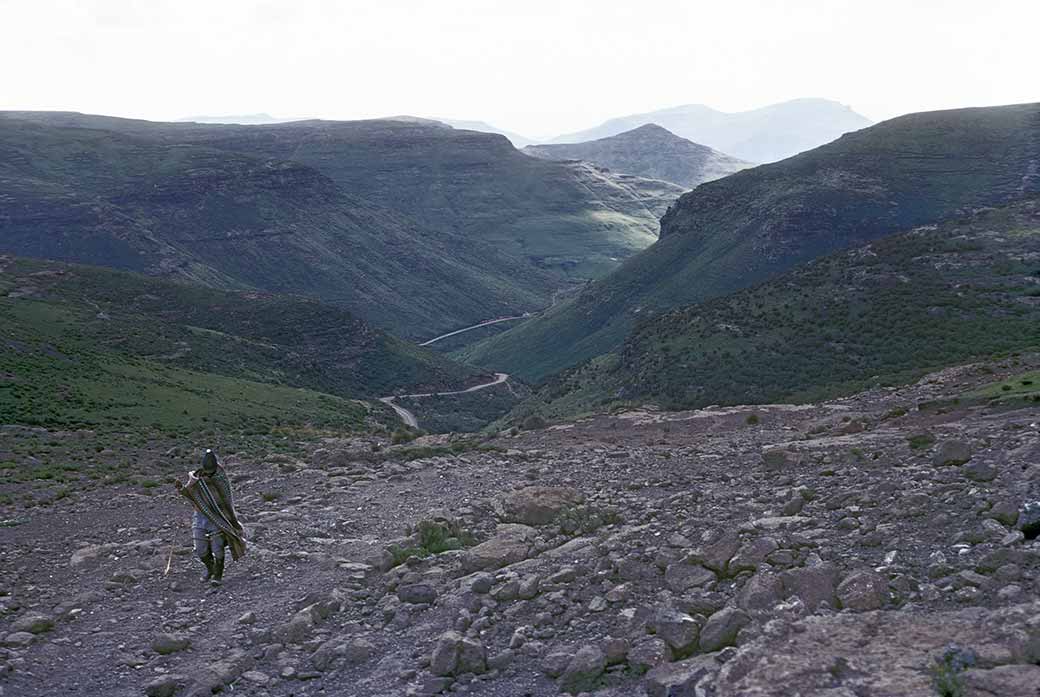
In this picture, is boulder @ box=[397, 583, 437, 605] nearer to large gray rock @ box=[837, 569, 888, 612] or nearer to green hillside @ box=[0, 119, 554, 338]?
large gray rock @ box=[837, 569, 888, 612]

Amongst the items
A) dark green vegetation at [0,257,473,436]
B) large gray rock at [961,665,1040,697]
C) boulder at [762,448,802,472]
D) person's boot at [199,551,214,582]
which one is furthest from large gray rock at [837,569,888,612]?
dark green vegetation at [0,257,473,436]

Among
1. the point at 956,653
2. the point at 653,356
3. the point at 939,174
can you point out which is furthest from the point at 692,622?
the point at 939,174

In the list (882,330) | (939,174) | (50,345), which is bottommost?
(50,345)

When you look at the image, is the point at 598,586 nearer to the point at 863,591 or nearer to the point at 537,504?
the point at 863,591

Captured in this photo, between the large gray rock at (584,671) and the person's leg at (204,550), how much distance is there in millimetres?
7087

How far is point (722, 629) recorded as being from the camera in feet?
26.5

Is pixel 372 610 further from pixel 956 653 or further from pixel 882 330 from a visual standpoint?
pixel 882 330

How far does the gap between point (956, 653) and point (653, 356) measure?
45.1m

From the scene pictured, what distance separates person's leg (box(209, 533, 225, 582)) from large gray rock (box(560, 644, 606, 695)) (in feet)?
22.6

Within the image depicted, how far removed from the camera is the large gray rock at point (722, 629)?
26.2 feet

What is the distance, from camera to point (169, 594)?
12531mm

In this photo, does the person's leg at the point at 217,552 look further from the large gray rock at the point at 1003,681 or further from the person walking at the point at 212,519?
the large gray rock at the point at 1003,681

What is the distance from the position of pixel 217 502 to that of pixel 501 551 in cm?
506

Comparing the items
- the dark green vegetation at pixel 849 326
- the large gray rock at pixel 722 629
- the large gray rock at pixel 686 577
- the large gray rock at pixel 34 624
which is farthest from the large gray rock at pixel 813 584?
the dark green vegetation at pixel 849 326
